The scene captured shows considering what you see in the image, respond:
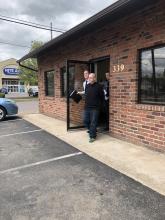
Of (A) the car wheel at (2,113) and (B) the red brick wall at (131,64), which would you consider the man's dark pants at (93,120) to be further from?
(A) the car wheel at (2,113)

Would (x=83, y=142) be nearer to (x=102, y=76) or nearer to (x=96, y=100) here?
(x=96, y=100)

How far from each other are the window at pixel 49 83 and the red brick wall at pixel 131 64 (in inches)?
149

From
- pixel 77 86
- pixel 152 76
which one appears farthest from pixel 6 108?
pixel 152 76

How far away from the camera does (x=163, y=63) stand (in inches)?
216

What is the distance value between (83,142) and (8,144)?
1.96 metres

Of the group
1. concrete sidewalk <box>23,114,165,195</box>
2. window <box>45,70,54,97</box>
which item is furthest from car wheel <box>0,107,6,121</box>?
concrete sidewalk <box>23,114,165,195</box>

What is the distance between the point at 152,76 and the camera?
5805 mm

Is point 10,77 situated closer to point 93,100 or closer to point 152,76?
point 93,100

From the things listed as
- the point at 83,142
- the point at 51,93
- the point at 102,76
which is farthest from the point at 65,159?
the point at 51,93

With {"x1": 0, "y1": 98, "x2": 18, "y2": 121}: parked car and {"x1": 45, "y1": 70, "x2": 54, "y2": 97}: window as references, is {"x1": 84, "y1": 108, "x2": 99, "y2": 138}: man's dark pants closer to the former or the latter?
{"x1": 45, "y1": 70, "x2": 54, "y2": 97}: window

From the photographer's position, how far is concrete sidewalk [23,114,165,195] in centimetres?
414

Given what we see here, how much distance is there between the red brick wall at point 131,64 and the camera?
5.49m

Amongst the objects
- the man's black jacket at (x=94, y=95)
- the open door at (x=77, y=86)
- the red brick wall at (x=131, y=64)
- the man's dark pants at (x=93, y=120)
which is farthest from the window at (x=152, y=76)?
the open door at (x=77, y=86)

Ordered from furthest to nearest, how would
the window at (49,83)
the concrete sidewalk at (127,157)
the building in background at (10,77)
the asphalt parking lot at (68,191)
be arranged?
A: the building in background at (10,77) < the window at (49,83) < the concrete sidewalk at (127,157) < the asphalt parking lot at (68,191)
